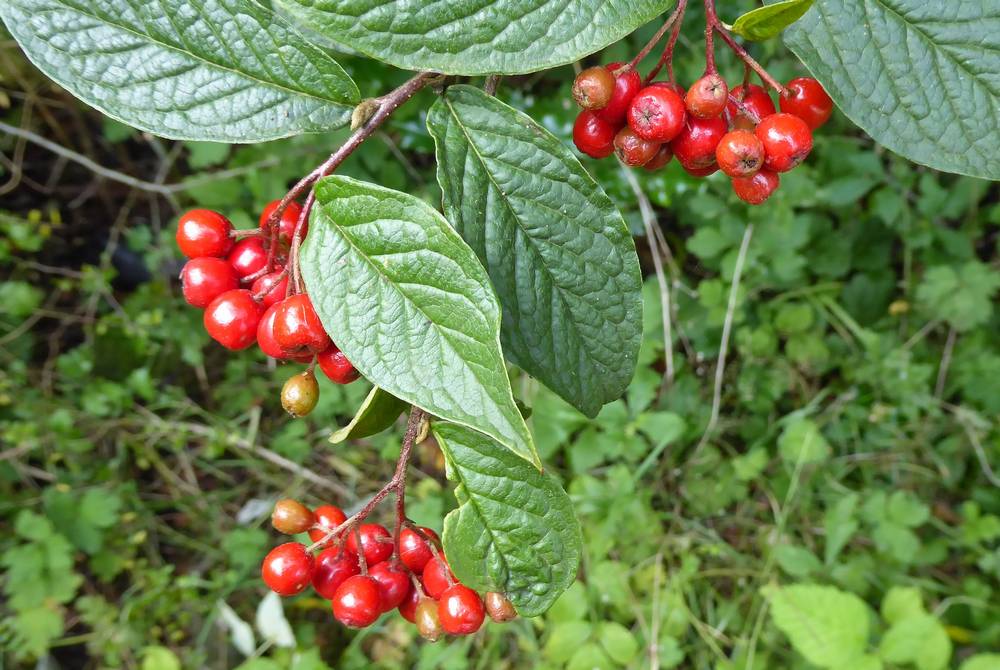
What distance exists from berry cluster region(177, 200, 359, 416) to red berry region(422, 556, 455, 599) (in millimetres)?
283

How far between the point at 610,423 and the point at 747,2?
1247 mm

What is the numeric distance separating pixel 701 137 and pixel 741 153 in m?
0.08

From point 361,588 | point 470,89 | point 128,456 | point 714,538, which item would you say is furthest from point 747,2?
point 128,456

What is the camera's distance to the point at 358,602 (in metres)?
1.00

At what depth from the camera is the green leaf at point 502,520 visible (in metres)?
0.97

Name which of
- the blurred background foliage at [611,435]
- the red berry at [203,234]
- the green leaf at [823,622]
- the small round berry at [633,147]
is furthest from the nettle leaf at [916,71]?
the green leaf at [823,622]

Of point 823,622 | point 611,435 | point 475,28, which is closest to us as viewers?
point 475,28

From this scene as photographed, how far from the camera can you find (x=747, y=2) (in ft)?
6.56

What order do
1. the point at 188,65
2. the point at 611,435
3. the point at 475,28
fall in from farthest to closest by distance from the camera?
the point at 611,435
the point at 188,65
the point at 475,28

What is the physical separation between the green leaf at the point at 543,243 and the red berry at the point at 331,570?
40cm

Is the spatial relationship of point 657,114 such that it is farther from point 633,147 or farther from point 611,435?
point 611,435

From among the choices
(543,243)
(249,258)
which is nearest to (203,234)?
(249,258)

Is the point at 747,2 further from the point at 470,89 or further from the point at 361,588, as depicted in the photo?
the point at 361,588

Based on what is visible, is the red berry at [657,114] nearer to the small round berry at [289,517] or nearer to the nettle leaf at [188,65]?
the nettle leaf at [188,65]
